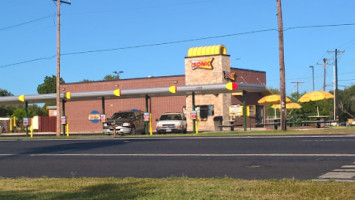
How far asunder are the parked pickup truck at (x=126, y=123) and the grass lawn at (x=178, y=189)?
19929mm

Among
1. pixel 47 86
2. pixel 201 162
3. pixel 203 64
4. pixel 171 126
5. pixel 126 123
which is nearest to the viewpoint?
pixel 201 162

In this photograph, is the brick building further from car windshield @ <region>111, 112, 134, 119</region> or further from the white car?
car windshield @ <region>111, 112, 134, 119</region>

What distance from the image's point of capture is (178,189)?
7.95m

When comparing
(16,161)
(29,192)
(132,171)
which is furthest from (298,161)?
(16,161)

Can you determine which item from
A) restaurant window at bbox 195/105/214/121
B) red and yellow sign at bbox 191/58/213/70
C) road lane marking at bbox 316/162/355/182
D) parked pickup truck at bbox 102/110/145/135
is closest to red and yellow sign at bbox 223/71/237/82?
red and yellow sign at bbox 191/58/213/70

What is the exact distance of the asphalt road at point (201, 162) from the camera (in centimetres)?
1028

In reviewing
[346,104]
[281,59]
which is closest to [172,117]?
[281,59]

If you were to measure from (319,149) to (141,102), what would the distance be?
3130 cm

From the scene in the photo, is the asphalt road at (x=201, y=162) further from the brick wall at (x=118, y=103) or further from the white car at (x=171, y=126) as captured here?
the brick wall at (x=118, y=103)

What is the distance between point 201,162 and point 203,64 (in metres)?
26.2

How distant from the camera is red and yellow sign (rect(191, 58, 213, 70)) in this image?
37875mm

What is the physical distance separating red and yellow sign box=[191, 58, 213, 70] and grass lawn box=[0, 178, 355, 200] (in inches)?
1142

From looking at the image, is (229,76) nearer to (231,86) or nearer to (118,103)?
(231,86)

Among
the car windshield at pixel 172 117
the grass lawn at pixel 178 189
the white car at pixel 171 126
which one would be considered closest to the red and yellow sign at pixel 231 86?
the white car at pixel 171 126
